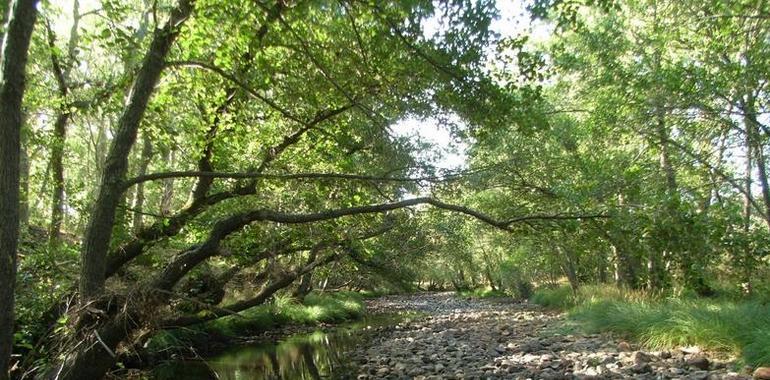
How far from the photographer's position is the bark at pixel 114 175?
5.18 meters

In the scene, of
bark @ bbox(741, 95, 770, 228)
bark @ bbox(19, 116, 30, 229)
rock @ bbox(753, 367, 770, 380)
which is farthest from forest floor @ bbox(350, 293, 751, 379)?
bark @ bbox(19, 116, 30, 229)

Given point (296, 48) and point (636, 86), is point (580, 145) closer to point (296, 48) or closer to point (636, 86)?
point (636, 86)

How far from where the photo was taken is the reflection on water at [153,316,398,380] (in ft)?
32.2

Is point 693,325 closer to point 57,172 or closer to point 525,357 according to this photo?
point 525,357

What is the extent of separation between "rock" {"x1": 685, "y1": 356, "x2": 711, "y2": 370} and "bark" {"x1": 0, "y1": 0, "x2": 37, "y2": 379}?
8.55 meters

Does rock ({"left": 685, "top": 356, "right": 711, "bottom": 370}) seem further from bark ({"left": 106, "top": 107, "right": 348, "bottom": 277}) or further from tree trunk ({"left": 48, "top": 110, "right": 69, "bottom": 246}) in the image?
tree trunk ({"left": 48, "top": 110, "right": 69, "bottom": 246})

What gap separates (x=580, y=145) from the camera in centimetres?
1627

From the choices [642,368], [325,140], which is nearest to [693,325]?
[642,368]

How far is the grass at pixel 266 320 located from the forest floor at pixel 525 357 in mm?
3448

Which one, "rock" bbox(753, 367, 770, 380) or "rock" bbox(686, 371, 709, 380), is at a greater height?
"rock" bbox(753, 367, 770, 380)

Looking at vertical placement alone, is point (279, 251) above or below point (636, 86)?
below

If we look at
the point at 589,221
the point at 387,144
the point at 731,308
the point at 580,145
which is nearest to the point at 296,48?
the point at 387,144

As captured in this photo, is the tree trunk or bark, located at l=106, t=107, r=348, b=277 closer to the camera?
bark, located at l=106, t=107, r=348, b=277

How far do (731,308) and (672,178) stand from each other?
13.4ft
